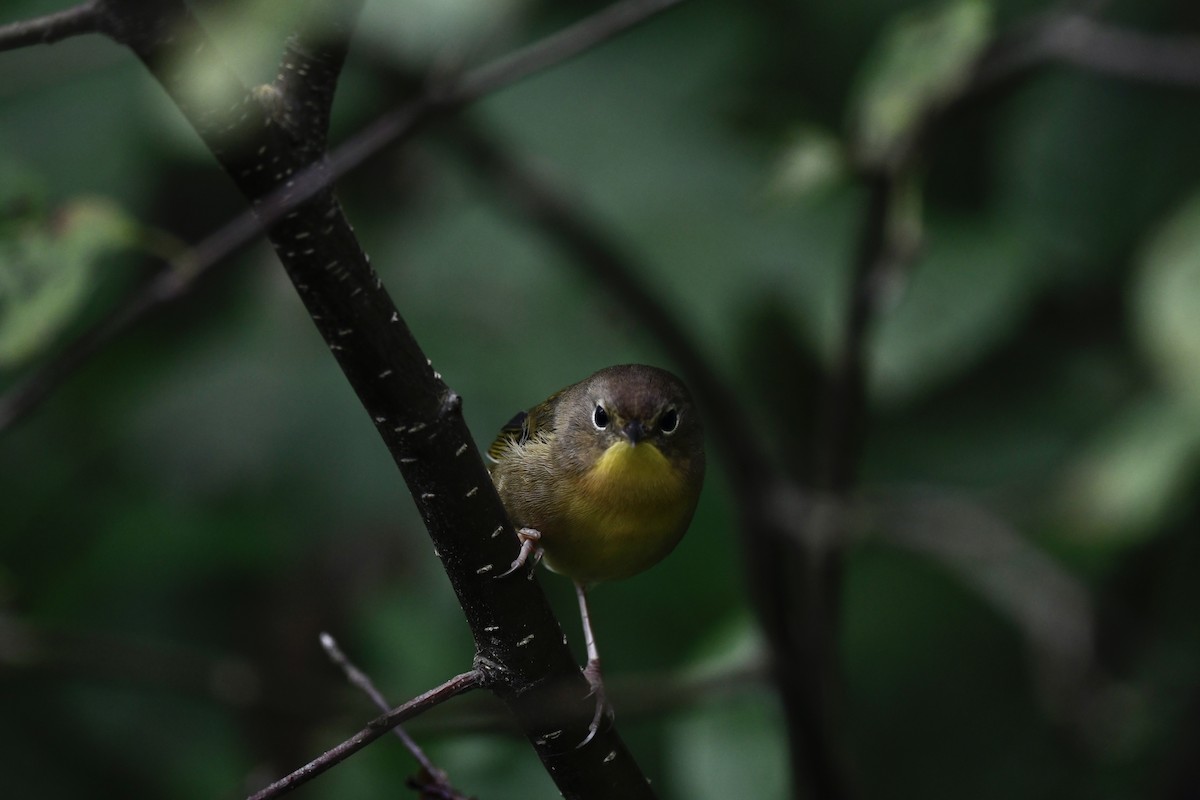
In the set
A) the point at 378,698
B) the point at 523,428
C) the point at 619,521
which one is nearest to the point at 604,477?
the point at 619,521

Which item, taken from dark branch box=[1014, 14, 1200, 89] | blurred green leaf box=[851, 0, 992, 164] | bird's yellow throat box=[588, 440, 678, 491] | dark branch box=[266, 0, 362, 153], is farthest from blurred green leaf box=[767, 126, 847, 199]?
dark branch box=[266, 0, 362, 153]

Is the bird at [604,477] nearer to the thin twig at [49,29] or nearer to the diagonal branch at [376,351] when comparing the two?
the diagonal branch at [376,351]

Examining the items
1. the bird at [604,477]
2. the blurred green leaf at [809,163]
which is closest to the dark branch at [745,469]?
the blurred green leaf at [809,163]

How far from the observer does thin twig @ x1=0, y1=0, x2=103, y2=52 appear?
1.45 m

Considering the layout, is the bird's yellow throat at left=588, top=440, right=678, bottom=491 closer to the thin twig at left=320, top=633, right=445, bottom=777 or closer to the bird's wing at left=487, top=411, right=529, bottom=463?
the bird's wing at left=487, top=411, right=529, bottom=463

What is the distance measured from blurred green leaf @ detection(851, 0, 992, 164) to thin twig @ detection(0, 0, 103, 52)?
174cm

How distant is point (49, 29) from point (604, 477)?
112 cm

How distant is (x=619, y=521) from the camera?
6.56 ft

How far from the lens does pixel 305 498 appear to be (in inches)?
177

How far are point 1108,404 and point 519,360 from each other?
6.85 feet

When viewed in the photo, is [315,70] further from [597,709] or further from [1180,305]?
[1180,305]

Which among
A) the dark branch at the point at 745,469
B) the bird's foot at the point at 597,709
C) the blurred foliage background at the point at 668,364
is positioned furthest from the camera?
the blurred foliage background at the point at 668,364

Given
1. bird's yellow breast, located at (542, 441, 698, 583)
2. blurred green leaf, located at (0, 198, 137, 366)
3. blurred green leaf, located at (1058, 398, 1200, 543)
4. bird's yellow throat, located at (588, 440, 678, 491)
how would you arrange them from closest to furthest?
bird's yellow breast, located at (542, 441, 698, 583) → bird's yellow throat, located at (588, 440, 678, 491) → blurred green leaf, located at (0, 198, 137, 366) → blurred green leaf, located at (1058, 398, 1200, 543)

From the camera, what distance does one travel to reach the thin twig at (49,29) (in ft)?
4.75
